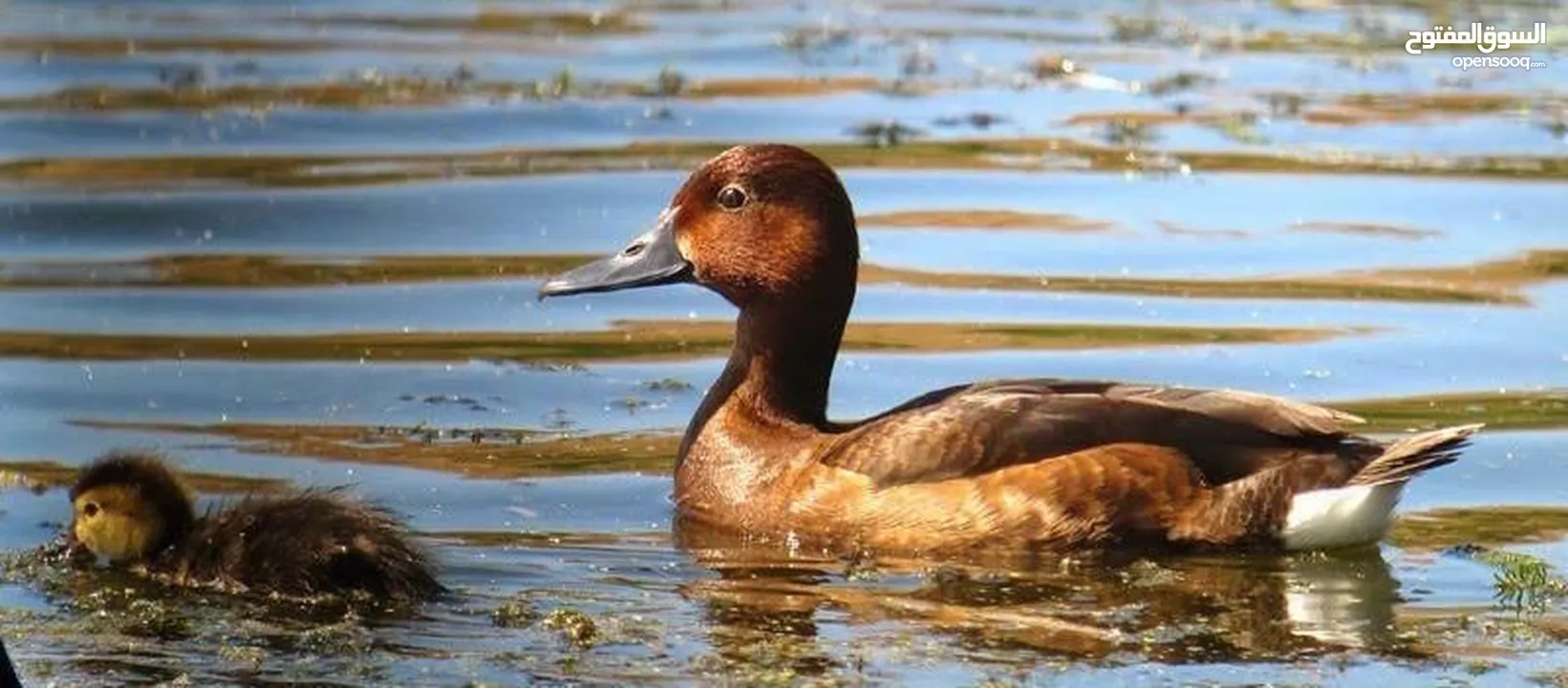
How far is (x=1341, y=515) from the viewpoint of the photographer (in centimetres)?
1009

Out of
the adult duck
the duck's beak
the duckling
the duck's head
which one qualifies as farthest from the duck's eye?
the duckling

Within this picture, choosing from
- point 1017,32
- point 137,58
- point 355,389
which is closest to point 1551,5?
point 1017,32

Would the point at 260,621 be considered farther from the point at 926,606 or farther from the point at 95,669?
the point at 926,606

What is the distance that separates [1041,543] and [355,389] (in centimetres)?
300

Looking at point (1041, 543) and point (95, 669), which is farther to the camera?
A: point (1041, 543)

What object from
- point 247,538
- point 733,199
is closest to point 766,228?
point 733,199

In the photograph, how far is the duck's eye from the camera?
11.0m

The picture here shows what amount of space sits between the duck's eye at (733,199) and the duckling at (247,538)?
2007 millimetres

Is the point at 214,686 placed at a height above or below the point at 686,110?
below

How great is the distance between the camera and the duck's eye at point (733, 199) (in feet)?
36.1

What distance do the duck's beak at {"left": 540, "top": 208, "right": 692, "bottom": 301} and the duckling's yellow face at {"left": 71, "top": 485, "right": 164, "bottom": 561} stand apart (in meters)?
2.11

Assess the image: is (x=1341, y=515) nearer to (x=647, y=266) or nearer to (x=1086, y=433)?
(x=1086, y=433)

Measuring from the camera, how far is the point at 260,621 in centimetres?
876

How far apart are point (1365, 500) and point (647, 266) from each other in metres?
2.45
